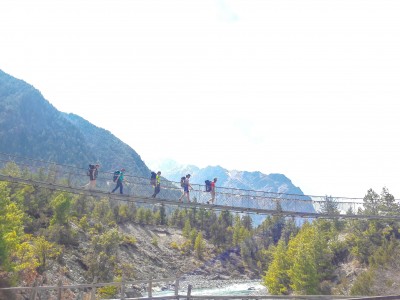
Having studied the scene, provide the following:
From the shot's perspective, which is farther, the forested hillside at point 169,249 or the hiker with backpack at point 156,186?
the forested hillside at point 169,249

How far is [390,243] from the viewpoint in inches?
2042

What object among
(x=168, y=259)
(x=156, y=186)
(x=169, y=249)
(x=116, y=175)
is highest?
(x=116, y=175)

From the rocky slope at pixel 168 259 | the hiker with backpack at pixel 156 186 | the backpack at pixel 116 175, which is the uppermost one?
the backpack at pixel 116 175

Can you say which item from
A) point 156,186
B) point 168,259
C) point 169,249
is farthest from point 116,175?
point 169,249

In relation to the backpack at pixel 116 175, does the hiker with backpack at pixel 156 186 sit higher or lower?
lower

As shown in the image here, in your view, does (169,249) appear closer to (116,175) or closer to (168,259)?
(168,259)

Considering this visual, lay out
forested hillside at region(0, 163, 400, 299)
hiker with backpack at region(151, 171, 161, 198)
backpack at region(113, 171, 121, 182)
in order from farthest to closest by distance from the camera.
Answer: forested hillside at region(0, 163, 400, 299)
hiker with backpack at region(151, 171, 161, 198)
backpack at region(113, 171, 121, 182)

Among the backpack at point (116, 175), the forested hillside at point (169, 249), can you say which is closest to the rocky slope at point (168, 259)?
the forested hillside at point (169, 249)

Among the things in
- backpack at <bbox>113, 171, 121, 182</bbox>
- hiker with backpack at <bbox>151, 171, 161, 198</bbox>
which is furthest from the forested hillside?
backpack at <bbox>113, 171, 121, 182</bbox>

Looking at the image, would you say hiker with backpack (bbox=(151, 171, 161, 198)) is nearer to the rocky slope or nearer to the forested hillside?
the forested hillside

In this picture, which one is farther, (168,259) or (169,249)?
(169,249)

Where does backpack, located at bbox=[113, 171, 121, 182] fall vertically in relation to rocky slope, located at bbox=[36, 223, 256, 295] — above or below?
above

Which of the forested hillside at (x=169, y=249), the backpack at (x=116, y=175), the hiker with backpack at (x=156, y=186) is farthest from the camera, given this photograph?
the forested hillside at (x=169, y=249)

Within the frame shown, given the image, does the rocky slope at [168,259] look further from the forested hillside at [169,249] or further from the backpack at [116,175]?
the backpack at [116,175]
